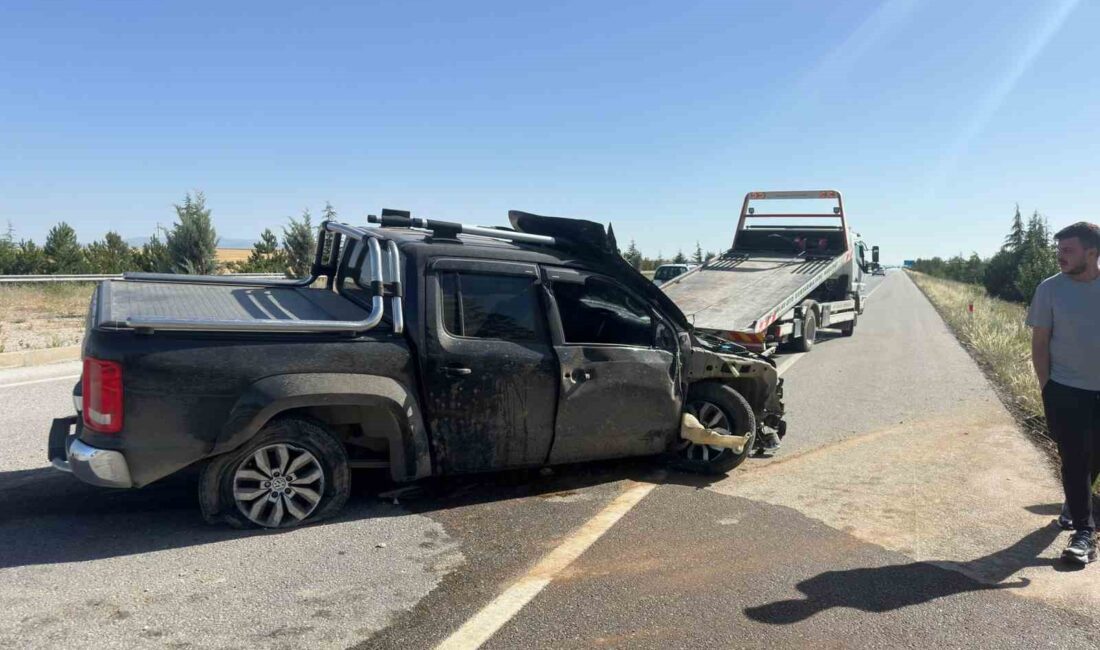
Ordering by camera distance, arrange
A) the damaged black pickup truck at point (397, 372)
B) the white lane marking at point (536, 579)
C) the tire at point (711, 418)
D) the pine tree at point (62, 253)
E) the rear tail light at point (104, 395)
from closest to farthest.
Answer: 1. the white lane marking at point (536, 579)
2. the rear tail light at point (104, 395)
3. the damaged black pickup truck at point (397, 372)
4. the tire at point (711, 418)
5. the pine tree at point (62, 253)

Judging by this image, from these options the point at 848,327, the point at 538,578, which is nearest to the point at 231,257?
the point at 848,327

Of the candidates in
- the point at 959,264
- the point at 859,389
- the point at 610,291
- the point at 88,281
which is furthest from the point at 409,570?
the point at 959,264

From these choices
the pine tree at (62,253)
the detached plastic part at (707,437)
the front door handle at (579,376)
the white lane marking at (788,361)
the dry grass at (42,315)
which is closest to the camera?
the front door handle at (579,376)

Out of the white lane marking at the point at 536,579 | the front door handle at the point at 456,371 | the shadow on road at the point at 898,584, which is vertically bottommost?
the shadow on road at the point at 898,584

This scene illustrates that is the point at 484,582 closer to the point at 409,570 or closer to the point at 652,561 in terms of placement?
the point at 409,570

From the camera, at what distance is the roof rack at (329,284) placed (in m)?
4.34

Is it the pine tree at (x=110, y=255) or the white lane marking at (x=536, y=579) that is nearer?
the white lane marking at (x=536, y=579)

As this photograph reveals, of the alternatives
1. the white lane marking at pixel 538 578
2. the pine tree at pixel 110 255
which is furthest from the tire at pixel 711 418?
the pine tree at pixel 110 255

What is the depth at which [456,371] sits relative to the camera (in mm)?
5016

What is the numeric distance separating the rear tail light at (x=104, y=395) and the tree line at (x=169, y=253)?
22985 millimetres

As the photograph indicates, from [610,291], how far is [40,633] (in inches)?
154

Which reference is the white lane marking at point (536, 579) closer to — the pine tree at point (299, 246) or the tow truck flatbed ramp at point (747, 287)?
the tow truck flatbed ramp at point (747, 287)

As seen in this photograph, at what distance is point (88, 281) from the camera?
1091 inches

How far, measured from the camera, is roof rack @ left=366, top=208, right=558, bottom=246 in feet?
17.9
